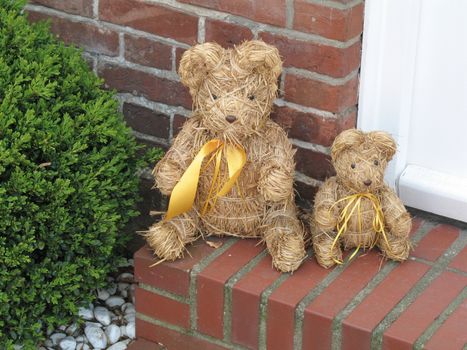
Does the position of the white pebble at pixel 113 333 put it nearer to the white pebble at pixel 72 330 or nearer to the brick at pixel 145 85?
the white pebble at pixel 72 330

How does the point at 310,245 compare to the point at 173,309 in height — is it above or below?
above

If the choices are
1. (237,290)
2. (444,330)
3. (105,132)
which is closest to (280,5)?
(105,132)

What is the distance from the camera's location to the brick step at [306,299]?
109 inches

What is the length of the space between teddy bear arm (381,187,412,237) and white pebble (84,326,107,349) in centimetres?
103

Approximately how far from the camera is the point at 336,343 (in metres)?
2.82

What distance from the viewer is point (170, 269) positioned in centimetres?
304

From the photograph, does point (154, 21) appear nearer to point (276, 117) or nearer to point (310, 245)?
point (276, 117)

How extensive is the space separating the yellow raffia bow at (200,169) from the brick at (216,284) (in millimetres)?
204

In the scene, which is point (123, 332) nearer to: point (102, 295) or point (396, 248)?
point (102, 295)

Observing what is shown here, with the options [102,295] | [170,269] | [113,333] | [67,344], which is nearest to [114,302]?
[102,295]

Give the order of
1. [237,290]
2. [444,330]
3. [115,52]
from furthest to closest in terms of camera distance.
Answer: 1. [115,52]
2. [237,290]
3. [444,330]

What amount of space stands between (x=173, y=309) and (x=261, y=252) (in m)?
0.33

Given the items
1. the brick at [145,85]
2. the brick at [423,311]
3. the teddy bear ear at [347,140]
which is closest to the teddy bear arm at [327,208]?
the teddy bear ear at [347,140]

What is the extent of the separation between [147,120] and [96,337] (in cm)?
80
